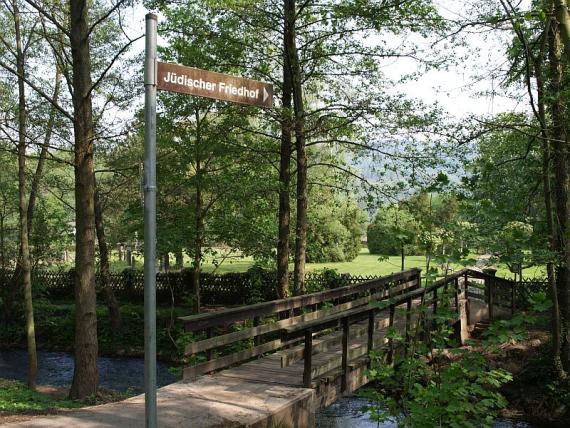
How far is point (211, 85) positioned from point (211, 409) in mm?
3344

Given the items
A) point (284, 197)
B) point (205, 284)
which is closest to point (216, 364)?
point (284, 197)

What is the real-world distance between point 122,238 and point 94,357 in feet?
26.4

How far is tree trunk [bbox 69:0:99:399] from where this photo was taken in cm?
1005

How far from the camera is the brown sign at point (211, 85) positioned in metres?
3.61

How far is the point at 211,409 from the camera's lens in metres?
5.73

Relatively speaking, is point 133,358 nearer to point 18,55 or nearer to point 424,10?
point 18,55

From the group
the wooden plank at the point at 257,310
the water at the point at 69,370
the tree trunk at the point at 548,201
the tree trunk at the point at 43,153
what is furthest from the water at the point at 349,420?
the tree trunk at the point at 43,153

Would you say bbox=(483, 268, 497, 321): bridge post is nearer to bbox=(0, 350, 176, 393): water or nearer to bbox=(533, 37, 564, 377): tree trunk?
bbox=(533, 37, 564, 377): tree trunk

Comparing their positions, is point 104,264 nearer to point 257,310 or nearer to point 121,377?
point 121,377

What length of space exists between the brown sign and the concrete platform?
2.99 meters

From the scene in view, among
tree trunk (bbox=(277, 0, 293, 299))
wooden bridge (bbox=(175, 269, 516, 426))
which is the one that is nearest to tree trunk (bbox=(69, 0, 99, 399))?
wooden bridge (bbox=(175, 269, 516, 426))

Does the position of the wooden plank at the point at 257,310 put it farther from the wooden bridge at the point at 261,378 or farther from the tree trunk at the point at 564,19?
the tree trunk at the point at 564,19

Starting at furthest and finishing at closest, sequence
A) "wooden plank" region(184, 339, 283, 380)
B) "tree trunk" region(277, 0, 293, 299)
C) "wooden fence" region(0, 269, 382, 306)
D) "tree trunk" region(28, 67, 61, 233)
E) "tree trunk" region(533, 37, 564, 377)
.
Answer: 1. "wooden fence" region(0, 269, 382, 306)
2. "tree trunk" region(28, 67, 61, 233)
3. "tree trunk" region(277, 0, 293, 299)
4. "tree trunk" region(533, 37, 564, 377)
5. "wooden plank" region(184, 339, 283, 380)

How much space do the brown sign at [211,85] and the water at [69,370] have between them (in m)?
11.5
